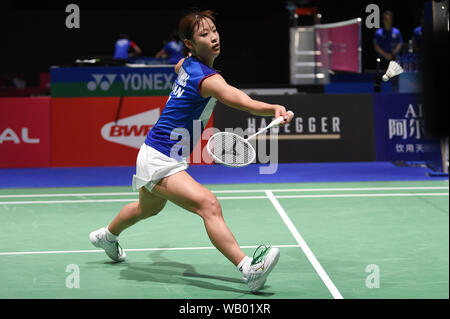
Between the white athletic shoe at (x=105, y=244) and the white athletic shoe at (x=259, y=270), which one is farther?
the white athletic shoe at (x=105, y=244)

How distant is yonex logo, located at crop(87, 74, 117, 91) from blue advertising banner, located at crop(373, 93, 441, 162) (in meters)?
3.89

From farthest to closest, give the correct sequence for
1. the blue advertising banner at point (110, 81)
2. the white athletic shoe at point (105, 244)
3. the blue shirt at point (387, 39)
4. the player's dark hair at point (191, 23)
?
1. the blue shirt at point (387, 39)
2. the blue advertising banner at point (110, 81)
3. the white athletic shoe at point (105, 244)
4. the player's dark hair at point (191, 23)

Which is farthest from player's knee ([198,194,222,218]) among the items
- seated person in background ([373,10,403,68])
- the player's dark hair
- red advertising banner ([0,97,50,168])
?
seated person in background ([373,10,403,68])

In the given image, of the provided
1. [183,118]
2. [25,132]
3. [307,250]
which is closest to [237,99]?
[183,118]

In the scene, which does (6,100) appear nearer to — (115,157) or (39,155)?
(39,155)

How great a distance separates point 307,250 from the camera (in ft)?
16.2

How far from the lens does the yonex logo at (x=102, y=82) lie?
34.2ft

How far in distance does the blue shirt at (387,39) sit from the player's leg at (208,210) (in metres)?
8.02

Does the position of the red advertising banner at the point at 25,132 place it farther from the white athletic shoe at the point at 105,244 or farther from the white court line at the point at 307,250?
the white athletic shoe at the point at 105,244

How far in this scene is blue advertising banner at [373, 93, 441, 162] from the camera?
9500 millimetres

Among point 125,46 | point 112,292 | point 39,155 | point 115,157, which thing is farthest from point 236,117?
point 125,46

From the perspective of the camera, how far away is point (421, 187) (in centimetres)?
764

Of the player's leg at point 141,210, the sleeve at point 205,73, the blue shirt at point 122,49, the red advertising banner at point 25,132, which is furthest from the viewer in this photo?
the blue shirt at point 122,49

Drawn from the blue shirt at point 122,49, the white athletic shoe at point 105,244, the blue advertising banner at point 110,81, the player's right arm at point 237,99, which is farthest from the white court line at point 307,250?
the blue shirt at point 122,49
